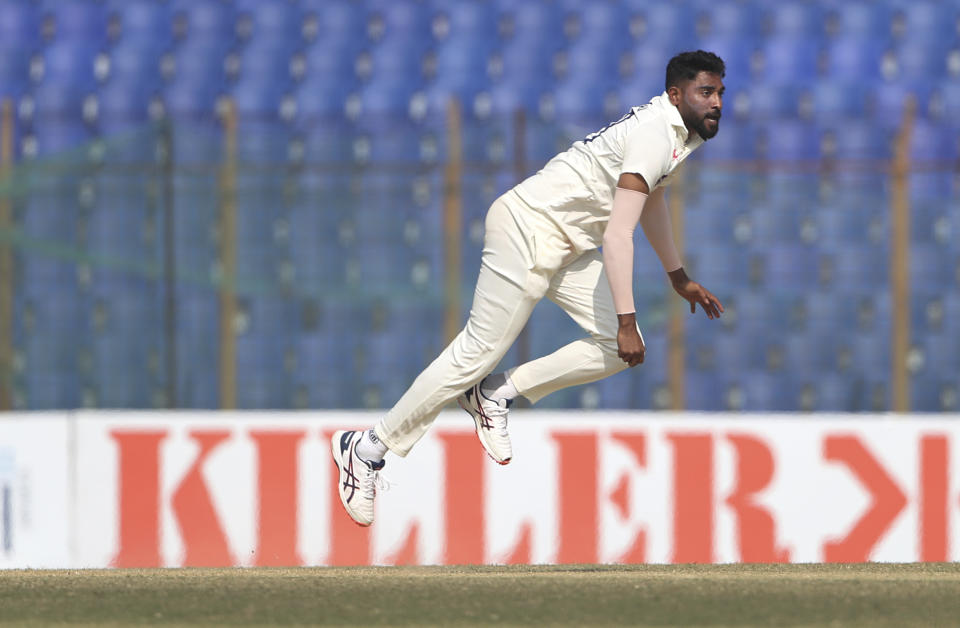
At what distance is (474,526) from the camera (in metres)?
7.36

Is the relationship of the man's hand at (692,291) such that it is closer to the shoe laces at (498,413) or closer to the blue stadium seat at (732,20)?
the shoe laces at (498,413)

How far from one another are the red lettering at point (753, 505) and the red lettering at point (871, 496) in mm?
264

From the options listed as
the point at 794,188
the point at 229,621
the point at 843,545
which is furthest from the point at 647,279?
the point at 229,621

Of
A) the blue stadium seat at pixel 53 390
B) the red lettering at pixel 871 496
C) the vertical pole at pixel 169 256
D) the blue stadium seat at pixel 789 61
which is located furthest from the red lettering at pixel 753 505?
the blue stadium seat at pixel 789 61

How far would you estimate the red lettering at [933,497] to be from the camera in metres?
7.31

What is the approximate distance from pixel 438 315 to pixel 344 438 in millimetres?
4000

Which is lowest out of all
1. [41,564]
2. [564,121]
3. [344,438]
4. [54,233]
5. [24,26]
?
[41,564]

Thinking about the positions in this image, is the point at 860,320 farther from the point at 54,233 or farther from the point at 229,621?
the point at 229,621

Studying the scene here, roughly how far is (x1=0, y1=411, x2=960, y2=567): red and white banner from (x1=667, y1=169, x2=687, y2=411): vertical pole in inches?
52.3

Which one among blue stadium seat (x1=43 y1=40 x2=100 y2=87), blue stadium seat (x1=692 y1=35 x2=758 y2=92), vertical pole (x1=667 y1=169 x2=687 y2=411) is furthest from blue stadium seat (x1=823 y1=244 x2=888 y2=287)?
blue stadium seat (x1=43 y1=40 x2=100 y2=87)

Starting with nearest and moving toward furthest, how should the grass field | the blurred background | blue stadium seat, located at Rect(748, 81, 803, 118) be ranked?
the grass field
the blurred background
blue stadium seat, located at Rect(748, 81, 803, 118)

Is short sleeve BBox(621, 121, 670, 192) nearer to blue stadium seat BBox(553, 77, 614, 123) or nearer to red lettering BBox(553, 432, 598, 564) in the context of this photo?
red lettering BBox(553, 432, 598, 564)

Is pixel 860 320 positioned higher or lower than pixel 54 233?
lower

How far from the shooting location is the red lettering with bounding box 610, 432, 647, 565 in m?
7.31
